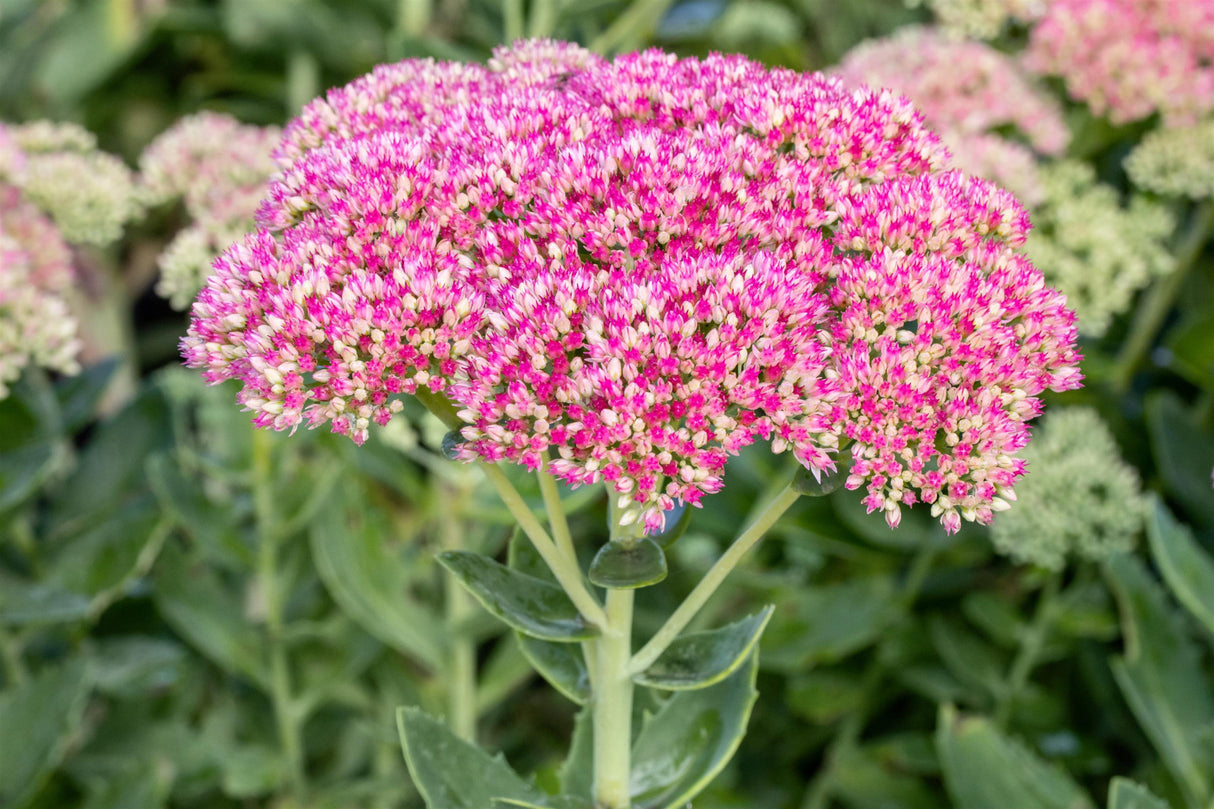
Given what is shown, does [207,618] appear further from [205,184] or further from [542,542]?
[542,542]

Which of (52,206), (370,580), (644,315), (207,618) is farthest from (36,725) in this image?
(644,315)

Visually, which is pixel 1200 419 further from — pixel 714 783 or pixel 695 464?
pixel 695 464

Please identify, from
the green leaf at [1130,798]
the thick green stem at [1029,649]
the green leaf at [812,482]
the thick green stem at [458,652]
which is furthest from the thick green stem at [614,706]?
the thick green stem at [1029,649]

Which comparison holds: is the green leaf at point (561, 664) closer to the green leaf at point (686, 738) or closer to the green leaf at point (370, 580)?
the green leaf at point (686, 738)

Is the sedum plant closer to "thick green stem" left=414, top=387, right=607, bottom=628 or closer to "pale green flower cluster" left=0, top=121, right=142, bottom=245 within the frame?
"thick green stem" left=414, top=387, right=607, bottom=628

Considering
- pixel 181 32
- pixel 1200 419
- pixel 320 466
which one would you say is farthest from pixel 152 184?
pixel 1200 419

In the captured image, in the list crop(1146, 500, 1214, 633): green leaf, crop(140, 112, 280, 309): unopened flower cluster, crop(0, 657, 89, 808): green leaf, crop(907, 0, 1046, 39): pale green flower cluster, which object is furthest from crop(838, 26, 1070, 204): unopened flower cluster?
crop(0, 657, 89, 808): green leaf
